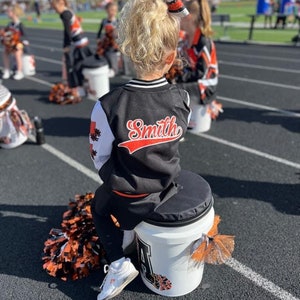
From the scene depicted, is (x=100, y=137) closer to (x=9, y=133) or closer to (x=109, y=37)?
(x=9, y=133)

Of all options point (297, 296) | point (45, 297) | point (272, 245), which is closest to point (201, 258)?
point (297, 296)

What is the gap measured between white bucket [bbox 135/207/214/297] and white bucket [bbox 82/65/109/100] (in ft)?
17.3

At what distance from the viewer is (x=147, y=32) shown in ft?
6.26

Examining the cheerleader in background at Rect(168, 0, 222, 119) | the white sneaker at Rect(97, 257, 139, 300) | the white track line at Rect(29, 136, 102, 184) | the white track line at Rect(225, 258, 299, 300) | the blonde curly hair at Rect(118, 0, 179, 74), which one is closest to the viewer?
the blonde curly hair at Rect(118, 0, 179, 74)

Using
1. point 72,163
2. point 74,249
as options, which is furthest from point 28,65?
point 74,249

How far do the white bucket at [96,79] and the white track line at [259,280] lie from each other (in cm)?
525

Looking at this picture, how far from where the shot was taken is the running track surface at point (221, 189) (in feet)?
8.77

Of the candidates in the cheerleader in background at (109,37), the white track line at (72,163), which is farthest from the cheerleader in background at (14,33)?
the white track line at (72,163)

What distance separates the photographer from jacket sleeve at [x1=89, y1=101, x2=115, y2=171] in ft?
6.95

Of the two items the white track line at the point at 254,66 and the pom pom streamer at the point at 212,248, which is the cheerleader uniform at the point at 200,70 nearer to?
the pom pom streamer at the point at 212,248

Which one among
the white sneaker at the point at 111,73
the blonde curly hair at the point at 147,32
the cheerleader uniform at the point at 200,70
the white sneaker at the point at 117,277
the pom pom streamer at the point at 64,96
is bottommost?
the white sneaker at the point at 111,73

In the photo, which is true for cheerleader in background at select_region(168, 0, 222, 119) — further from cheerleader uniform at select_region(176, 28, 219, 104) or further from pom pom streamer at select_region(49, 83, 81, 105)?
pom pom streamer at select_region(49, 83, 81, 105)

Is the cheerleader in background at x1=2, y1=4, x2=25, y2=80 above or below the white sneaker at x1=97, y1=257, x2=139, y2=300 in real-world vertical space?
above

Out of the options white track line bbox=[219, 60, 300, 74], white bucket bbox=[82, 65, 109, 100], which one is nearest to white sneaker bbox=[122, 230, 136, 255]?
white bucket bbox=[82, 65, 109, 100]
